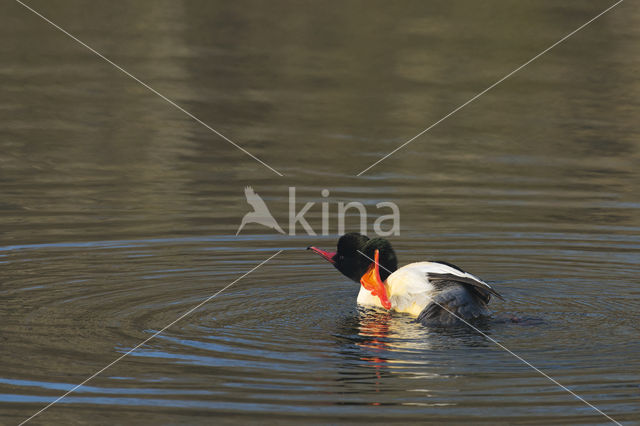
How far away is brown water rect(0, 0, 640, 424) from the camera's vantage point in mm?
7508

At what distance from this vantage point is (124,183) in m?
14.3

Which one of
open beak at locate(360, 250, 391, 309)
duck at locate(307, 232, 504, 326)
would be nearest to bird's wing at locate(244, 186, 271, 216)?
duck at locate(307, 232, 504, 326)

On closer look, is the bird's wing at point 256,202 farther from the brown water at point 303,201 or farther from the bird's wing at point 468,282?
the bird's wing at point 468,282

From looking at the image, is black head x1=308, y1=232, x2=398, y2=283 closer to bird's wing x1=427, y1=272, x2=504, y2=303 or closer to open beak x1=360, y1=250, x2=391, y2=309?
open beak x1=360, y1=250, x2=391, y2=309

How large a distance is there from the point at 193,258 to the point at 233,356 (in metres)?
3.12

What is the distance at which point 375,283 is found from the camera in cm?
945

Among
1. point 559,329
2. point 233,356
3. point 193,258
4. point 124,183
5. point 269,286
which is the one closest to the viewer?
point 233,356

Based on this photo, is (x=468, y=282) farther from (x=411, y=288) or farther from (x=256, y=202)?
(x=256, y=202)

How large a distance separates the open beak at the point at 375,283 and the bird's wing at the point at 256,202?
3.37 m

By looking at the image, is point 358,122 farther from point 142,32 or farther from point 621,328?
point 621,328

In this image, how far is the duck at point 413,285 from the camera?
29.1 feet

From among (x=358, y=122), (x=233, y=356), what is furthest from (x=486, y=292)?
(x=358, y=122)

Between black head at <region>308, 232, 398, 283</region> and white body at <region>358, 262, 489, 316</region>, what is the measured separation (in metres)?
0.18

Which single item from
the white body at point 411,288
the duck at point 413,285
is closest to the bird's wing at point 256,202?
the duck at point 413,285
